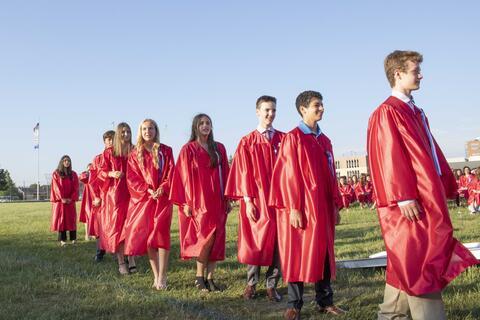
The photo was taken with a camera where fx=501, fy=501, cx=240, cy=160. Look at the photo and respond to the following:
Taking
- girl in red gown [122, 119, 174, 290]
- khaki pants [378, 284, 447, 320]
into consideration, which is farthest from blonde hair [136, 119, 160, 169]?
khaki pants [378, 284, 447, 320]

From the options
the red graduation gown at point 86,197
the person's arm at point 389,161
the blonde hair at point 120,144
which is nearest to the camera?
the person's arm at point 389,161

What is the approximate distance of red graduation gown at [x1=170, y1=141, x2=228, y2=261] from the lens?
18.7 ft

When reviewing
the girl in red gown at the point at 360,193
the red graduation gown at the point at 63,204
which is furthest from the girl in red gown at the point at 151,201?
the girl in red gown at the point at 360,193

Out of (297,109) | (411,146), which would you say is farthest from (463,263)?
(297,109)

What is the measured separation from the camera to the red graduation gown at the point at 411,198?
296cm

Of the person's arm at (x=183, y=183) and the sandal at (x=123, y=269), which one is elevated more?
the person's arm at (x=183, y=183)

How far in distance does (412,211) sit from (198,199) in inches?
123

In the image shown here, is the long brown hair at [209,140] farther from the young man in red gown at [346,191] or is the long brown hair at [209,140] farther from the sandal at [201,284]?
the young man in red gown at [346,191]

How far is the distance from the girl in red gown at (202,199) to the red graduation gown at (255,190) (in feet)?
1.07

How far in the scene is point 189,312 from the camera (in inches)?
178

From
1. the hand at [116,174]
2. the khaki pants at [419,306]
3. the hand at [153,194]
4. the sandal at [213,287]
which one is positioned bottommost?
the sandal at [213,287]

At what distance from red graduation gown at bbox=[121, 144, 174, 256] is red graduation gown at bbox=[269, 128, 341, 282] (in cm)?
199

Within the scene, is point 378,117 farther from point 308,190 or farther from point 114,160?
point 114,160

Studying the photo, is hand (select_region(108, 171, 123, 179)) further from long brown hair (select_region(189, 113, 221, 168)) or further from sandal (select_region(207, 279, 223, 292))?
sandal (select_region(207, 279, 223, 292))
